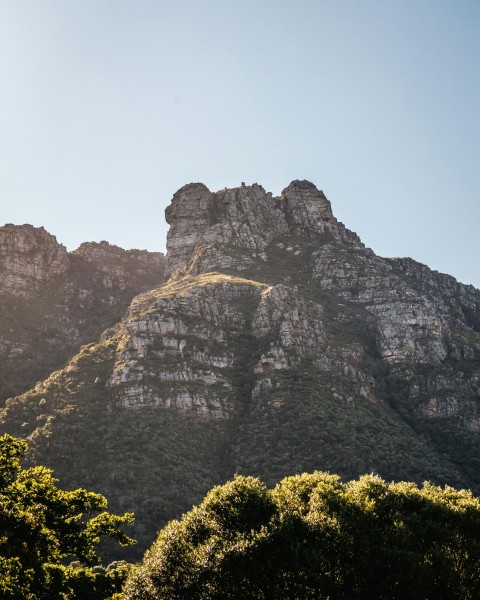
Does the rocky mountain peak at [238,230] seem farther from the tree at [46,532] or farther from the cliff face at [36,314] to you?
the tree at [46,532]

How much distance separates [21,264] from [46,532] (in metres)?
176

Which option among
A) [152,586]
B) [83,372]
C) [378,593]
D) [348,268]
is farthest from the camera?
[348,268]

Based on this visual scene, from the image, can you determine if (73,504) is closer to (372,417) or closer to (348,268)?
(372,417)

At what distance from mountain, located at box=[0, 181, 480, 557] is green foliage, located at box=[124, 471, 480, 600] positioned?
49.8 metres

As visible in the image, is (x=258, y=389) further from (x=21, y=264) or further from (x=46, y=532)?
(x=21, y=264)

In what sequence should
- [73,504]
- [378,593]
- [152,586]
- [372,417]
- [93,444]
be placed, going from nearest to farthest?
1. [378,593]
2. [152,586]
3. [73,504]
4. [93,444]
5. [372,417]

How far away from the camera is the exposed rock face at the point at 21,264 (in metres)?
182

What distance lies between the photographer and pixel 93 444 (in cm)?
9462

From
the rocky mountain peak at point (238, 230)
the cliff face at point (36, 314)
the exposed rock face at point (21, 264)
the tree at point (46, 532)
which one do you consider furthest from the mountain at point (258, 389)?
the tree at point (46, 532)

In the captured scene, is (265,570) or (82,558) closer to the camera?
(265,570)

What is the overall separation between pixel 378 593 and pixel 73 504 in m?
16.1

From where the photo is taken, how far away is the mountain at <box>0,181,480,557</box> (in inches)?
3632

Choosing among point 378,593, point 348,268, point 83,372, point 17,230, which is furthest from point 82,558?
point 17,230

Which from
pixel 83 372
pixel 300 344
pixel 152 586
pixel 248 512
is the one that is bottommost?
pixel 152 586
